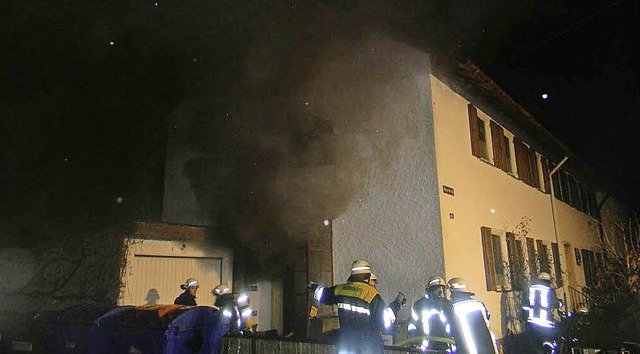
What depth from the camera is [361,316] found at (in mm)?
4367

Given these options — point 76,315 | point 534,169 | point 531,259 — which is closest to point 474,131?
point 531,259

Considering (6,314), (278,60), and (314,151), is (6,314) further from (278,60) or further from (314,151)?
(278,60)

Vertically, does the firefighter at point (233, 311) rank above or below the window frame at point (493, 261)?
below

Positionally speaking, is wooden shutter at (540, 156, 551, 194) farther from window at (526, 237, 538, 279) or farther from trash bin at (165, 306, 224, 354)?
trash bin at (165, 306, 224, 354)

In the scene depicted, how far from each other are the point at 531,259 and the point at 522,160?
8.06 feet

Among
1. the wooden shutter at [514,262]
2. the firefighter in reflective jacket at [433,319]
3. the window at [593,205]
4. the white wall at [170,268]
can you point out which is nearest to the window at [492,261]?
the wooden shutter at [514,262]

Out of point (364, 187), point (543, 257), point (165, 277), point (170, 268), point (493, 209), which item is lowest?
point (165, 277)

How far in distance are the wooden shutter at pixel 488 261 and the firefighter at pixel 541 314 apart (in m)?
1.81

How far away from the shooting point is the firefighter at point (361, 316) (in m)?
4.33

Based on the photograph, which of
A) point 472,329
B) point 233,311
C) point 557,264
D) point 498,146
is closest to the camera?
point 472,329

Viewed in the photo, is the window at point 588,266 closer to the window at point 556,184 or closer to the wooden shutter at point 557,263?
the window at point 556,184

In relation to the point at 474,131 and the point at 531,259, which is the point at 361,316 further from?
the point at 531,259

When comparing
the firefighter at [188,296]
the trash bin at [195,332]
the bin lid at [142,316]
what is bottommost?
the trash bin at [195,332]

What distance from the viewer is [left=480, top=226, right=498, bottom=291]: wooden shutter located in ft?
26.5
